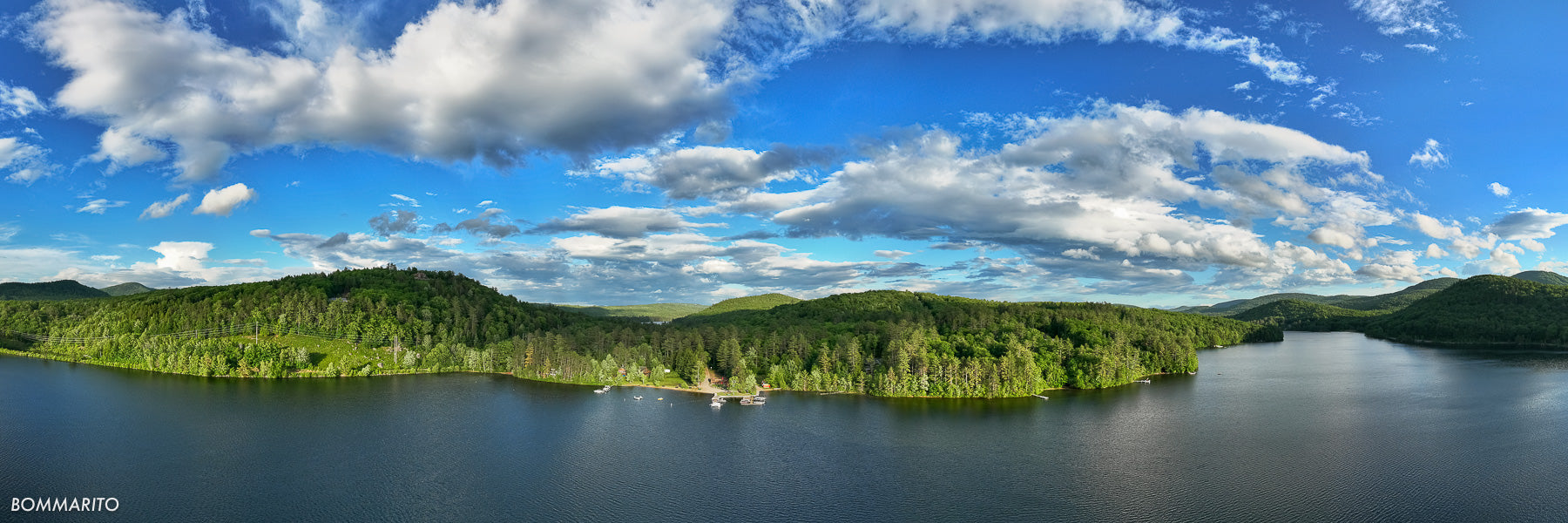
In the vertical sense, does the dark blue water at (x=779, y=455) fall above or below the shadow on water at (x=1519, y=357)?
below

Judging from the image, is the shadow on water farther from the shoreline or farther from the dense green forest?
the shoreline

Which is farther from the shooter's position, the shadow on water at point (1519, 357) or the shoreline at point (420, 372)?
the shadow on water at point (1519, 357)

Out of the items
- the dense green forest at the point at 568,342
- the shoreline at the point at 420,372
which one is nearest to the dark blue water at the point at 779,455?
the shoreline at the point at 420,372

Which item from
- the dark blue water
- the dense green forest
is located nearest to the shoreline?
the dense green forest

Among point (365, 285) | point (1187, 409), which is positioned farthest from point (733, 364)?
point (365, 285)

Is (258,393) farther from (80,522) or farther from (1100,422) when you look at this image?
(1100,422)

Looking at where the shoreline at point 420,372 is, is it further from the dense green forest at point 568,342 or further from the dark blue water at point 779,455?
the dark blue water at point 779,455

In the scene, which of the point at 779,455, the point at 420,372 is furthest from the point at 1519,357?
the point at 420,372

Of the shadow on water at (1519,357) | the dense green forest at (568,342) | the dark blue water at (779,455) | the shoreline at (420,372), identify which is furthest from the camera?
the shadow on water at (1519,357)
